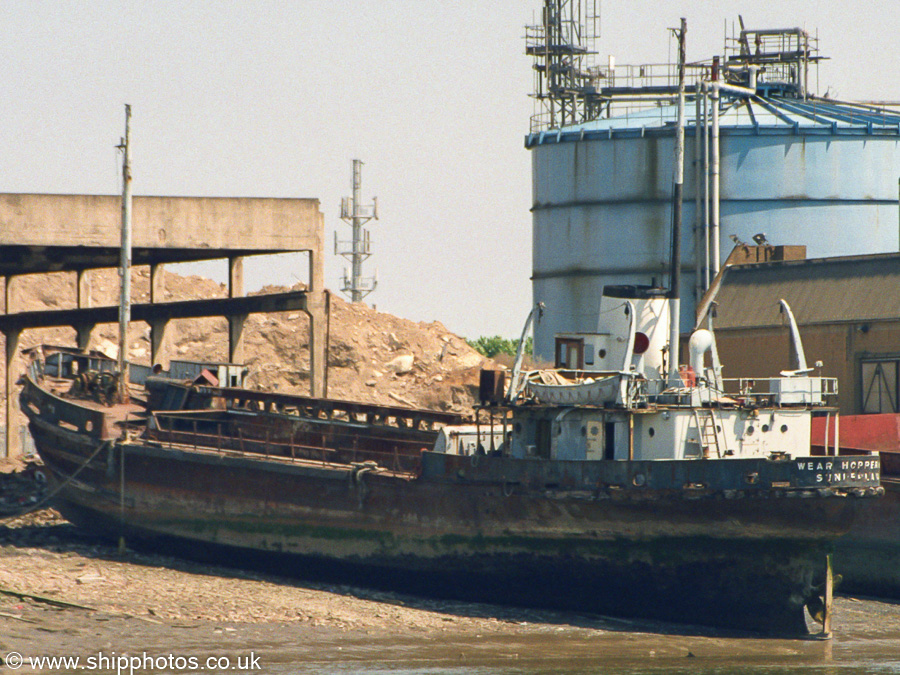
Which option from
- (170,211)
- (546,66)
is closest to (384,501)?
(170,211)

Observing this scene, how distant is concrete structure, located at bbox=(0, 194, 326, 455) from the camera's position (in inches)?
1359

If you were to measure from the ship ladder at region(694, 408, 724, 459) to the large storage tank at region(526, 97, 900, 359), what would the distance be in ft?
58.4

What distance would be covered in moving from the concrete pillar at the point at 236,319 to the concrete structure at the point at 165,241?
31mm

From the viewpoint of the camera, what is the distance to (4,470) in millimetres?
36281

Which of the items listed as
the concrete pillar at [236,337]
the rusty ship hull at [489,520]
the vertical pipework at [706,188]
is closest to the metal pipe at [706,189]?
the vertical pipework at [706,188]

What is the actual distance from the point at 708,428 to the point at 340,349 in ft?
114

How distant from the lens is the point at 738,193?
42969 millimetres

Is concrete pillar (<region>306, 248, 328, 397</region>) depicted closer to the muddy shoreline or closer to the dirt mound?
the muddy shoreline

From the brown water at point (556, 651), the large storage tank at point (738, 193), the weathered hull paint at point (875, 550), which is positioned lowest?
the brown water at point (556, 651)

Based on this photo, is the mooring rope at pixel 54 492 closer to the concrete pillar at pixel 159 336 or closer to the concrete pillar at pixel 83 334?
the concrete pillar at pixel 159 336

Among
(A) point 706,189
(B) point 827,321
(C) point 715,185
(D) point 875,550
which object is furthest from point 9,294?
(D) point 875,550

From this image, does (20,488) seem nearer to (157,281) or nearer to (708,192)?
(157,281)

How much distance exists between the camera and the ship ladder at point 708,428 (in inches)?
969

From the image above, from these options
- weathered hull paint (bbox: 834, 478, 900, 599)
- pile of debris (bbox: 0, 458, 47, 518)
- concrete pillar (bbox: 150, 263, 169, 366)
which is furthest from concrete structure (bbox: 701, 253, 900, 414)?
pile of debris (bbox: 0, 458, 47, 518)
